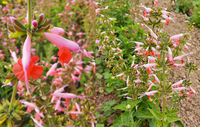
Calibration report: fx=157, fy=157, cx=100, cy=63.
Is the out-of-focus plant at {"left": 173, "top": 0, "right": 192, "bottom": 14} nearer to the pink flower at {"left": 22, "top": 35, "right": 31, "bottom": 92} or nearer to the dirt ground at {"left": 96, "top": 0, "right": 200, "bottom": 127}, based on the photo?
the dirt ground at {"left": 96, "top": 0, "right": 200, "bottom": 127}

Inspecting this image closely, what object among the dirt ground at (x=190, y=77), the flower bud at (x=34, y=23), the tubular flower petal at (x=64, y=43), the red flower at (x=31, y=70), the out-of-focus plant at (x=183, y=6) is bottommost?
the dirt ground at (x=190, y=77)

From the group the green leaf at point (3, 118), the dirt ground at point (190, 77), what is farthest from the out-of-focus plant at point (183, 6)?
the green leaf at point (3, 118)

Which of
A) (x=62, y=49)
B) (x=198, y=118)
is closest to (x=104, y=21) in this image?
(x=198, y=118)

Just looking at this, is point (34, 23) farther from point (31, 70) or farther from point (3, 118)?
point (3, 118)

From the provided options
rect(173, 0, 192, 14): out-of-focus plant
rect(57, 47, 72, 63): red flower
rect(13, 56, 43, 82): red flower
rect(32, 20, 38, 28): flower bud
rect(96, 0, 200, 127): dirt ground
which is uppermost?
rect(173, 0, 192, 14): out-of-focus plant

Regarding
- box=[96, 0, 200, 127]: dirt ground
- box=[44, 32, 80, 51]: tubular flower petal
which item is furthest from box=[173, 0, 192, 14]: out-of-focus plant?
box=[44, 32, 80, 51]: tubular flower petal

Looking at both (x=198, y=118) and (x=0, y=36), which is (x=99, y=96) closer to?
(x=198, y=118)

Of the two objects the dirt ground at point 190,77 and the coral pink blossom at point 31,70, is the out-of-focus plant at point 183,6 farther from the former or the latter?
the coral pink blossom at point 31,70

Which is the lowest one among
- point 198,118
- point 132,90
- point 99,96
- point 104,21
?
point 99,96

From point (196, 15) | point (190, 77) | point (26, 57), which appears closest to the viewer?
point (26, 57)

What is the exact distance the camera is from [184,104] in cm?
111

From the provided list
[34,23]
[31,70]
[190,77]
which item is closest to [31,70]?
[31,70]

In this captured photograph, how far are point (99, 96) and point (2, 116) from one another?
1.33 meters

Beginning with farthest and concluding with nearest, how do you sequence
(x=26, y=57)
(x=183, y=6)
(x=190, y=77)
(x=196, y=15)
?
1. (x=183, y=6)
2. (x=196, y=15)
3. (x=190, y=77)
4. (x=26, y=57)
